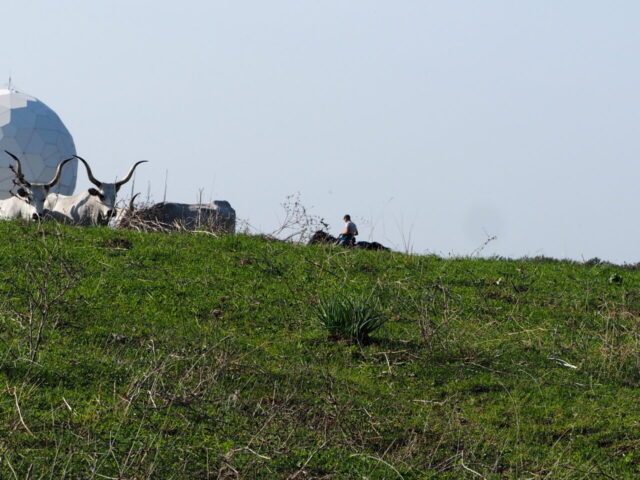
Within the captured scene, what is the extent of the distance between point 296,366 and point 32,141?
1299 inches

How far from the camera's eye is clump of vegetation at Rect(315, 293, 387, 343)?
10.9m

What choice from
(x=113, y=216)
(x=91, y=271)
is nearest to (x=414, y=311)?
(x=91, y=271)

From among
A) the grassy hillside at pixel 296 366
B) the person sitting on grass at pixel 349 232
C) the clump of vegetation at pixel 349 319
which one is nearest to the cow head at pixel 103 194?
the person sitting on grass at pixel 349 232

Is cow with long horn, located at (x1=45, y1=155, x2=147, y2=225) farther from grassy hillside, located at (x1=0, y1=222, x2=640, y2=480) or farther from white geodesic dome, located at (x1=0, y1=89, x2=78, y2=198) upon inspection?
white geodesic dome, located at (x1=0, y1=89, x2=78, y2=198)

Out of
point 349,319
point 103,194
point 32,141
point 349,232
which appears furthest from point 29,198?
point 32,141

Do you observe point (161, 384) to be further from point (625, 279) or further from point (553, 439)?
point (625, 279)

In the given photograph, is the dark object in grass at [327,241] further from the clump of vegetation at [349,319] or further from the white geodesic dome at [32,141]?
the white geodesic dome at [32,141]

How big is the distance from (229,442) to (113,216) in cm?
1672

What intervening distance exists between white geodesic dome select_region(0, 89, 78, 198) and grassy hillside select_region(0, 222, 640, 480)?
85.9ft

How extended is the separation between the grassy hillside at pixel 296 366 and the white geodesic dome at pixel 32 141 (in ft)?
85.9

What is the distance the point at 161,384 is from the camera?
816 centimetres

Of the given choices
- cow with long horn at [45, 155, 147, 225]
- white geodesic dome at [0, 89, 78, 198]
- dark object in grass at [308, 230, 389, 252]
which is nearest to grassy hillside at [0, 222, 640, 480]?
A: dark object in grass at [308, 230, 389, 252]

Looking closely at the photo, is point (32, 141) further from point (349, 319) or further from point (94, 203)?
point (349, 319)

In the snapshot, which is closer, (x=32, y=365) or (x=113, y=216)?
(x=32, y=365)
